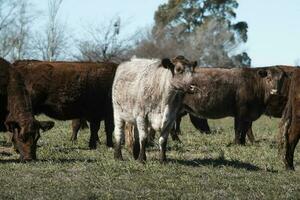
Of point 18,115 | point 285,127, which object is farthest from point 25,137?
point 285,127

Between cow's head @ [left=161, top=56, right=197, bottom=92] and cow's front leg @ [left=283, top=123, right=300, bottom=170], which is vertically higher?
cow's head @ [left=161, top=56, right=197, bottom=92]

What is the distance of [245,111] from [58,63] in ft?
16.9

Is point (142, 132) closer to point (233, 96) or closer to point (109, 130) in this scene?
point (109, 130)

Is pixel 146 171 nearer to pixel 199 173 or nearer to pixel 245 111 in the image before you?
pixel 199 173

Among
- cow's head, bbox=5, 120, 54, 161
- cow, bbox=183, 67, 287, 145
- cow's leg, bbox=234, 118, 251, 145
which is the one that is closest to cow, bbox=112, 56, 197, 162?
cow's head, bbox=5, 120, 54, 161

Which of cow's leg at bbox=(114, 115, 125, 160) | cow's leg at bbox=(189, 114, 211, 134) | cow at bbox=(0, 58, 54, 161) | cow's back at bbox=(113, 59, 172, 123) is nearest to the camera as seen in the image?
cow's back at bbox=(113, 59, 172, 123)

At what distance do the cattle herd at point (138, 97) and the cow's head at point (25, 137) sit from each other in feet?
0.06

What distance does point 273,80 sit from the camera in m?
17.4

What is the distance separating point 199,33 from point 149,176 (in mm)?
62679

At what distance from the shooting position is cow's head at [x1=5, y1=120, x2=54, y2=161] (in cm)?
1193

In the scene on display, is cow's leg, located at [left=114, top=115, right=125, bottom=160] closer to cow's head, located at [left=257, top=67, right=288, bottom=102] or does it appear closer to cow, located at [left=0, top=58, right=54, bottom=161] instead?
cow, located at [left=0, top=58, right=54, bottom=161]

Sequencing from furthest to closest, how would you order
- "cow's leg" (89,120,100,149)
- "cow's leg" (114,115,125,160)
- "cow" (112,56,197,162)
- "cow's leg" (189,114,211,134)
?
"cow's leg" (189,114,211,134)
"cow's leg" (89,120,100,149)
"cow's leg" (114,115,125,160)
"cow" (112,56,197,162)

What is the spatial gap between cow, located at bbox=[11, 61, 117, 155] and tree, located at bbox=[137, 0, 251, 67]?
52.9 m

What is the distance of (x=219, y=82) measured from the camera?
59.3ft
